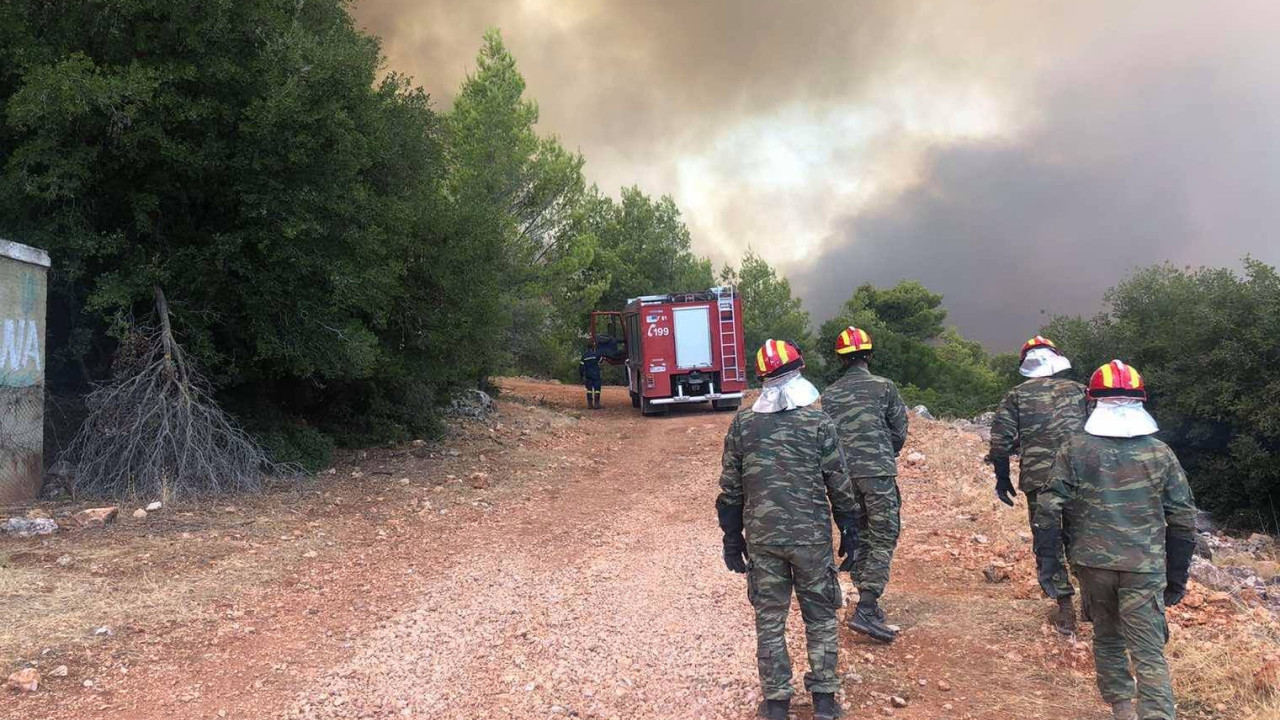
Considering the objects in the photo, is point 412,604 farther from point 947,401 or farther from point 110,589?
point 947,401

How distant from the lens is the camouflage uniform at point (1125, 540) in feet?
13.4

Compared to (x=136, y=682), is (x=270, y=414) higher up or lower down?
higher up

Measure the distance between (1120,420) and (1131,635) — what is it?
109 cm

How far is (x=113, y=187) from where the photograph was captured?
1014cm

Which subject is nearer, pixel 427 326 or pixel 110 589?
pixel 110 589

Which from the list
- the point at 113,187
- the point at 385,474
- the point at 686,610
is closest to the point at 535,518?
the point at 385,474

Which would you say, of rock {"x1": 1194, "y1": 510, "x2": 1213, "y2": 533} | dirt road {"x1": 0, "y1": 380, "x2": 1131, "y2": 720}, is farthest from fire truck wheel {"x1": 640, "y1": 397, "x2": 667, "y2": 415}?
rock {"x1": 1194, "y1": 510, "x2": 1213, "y2": 533}

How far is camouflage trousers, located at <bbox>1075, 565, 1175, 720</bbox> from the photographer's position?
404cm

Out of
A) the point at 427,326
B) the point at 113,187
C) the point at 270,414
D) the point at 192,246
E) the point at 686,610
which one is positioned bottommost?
the point at 686,610

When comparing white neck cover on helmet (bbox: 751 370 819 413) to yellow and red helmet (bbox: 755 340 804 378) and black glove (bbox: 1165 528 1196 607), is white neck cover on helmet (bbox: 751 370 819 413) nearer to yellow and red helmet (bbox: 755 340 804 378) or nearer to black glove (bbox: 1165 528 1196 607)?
yellow and red helmet (bbox: 755 340 804 378)

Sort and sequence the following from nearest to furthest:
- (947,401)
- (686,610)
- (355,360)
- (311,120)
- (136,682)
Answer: (136,682)
(686,610)
(311,120)
(355,360)
(947,401)

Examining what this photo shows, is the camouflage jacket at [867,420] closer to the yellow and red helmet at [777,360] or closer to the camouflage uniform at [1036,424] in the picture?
the camouflage uniform at [1036,424]

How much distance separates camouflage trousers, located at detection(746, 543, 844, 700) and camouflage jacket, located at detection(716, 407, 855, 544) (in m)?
0.09

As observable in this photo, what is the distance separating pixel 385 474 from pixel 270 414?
1961 mm
